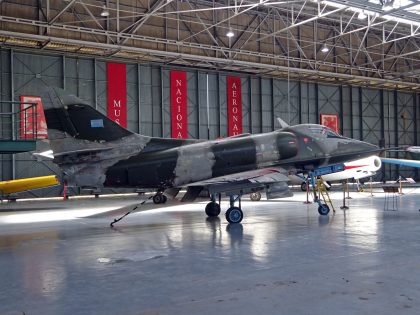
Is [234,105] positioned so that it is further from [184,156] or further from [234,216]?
[234,216]

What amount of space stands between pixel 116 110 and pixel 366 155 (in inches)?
939

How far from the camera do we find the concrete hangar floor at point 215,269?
586 cm

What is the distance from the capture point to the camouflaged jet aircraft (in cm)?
1461

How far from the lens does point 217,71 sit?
40.9m

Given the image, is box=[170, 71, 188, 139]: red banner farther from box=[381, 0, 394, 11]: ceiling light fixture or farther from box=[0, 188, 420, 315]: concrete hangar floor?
box=[0, 188, 420, 315]: concrete hangar floor

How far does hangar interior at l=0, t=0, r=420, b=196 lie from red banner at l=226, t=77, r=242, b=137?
53cm

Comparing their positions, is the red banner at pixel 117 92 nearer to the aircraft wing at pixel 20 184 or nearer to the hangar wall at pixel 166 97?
the hangar wall at pixel 166 97

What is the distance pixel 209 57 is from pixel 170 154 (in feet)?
71.5

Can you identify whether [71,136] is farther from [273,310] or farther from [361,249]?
[273,310]

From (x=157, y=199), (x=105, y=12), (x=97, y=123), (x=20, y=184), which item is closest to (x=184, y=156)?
(x=97, y=123)

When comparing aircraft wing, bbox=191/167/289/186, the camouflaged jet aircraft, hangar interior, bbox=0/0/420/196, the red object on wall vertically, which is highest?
hangar interior, bbox=0/0/420/196

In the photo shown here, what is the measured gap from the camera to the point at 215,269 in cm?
794

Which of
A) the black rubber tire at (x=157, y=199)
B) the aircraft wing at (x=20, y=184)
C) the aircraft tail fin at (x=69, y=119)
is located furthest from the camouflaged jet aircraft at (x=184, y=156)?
the aircraft wing at (x=20, y=184)

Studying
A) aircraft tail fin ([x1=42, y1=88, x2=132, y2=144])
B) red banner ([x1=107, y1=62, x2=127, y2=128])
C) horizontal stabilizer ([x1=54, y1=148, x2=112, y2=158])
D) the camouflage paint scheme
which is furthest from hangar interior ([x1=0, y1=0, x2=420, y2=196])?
horizontal stabilizer ([x1=54, y1=148, x2=112, y2=158])
